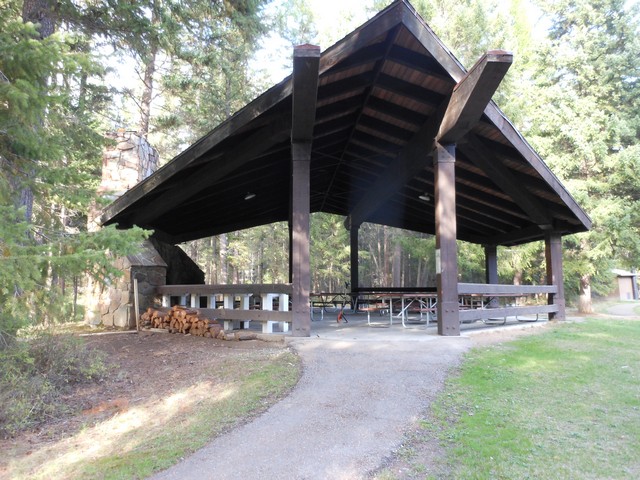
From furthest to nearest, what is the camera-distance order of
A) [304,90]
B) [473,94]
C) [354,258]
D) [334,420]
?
[354,258]
[473,94]
[304,90]
[334,420]

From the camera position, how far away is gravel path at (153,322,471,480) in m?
2.46

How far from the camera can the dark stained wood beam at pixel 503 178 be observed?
7508mm

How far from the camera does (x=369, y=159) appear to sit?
34.6ft

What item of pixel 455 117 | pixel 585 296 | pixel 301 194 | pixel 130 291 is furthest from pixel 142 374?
pixel 585 296

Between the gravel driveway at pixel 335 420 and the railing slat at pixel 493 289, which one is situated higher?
the railing slat at pixel 493 289

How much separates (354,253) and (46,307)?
10.4 m

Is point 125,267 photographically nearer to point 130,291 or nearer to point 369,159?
point 130,291

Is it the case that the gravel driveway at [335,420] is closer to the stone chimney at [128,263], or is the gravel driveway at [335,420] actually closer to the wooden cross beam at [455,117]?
the wooden cross beam at [455,117]

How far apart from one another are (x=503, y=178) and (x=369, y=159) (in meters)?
3.56

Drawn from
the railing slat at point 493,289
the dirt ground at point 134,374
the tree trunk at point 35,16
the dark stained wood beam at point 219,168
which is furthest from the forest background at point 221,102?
the railing slat at point 493,289

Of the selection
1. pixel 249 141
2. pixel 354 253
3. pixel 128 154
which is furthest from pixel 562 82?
pixel 128 154

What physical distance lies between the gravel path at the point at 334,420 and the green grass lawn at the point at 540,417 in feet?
1.06

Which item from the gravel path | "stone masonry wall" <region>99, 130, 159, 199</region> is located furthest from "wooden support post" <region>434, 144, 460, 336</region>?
"stone masonry wall" <region>99, 130, 159, 199</region>

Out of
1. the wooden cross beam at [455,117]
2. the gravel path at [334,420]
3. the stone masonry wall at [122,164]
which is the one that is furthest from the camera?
the stone masonry wall at [122,164]
